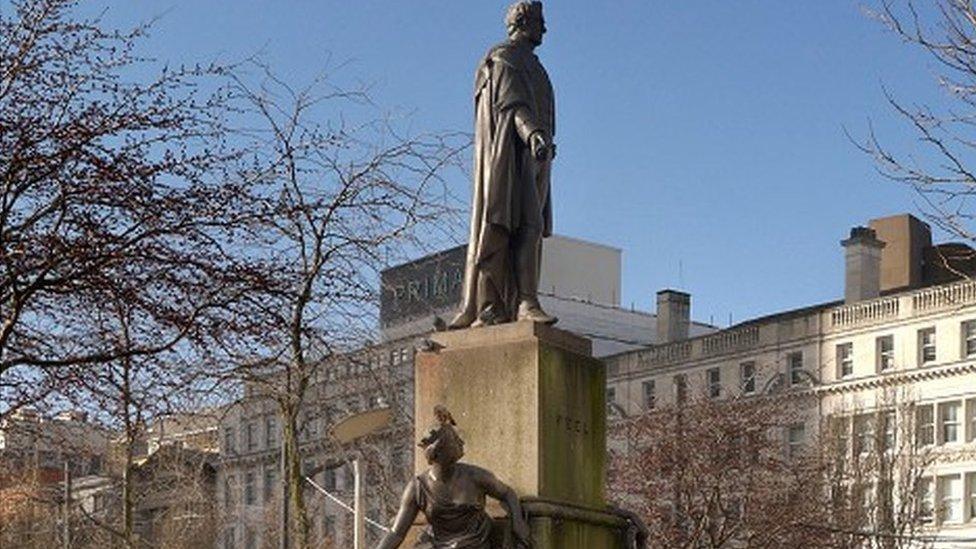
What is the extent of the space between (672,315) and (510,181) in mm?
71736

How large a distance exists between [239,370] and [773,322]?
57481 mm

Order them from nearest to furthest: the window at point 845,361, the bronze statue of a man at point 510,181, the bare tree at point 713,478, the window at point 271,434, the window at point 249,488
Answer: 1. the bronze statue of a man at point 510,181
2. the bare tree at point 713,478
3. the window at point 845,361
4. the window at point 271,434
5. the window at point 249,488

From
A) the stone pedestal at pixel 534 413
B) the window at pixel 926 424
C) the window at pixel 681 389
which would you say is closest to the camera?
the stone pedestal at pixel 534 413

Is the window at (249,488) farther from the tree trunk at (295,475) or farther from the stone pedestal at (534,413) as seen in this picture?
the stone pedestal at (534,413)

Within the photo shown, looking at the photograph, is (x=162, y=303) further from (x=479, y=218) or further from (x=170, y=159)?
(x=479, y=218)

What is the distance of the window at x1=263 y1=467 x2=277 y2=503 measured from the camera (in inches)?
3723

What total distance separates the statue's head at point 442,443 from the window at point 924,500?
1838 inches

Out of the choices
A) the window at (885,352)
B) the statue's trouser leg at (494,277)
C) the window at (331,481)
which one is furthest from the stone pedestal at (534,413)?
the window at (331,481)

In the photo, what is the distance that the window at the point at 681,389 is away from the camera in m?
61.3

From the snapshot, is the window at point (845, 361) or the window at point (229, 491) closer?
the window at point (229, 491)

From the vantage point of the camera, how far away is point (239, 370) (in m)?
20.3

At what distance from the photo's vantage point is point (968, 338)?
229 ft

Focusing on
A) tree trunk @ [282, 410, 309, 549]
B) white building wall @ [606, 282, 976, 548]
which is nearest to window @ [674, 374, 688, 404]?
white building wall @ [606, 282, 976, 548]

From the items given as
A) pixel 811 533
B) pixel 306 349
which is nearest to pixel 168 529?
pixel 811 533
